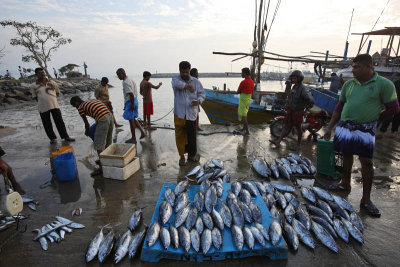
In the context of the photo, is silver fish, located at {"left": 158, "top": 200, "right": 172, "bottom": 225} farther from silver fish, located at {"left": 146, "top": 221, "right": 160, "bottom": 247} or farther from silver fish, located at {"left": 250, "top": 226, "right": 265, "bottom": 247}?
silver fish, located at {"left": 250, "top": 226, "right": 265, "bottom": 247}

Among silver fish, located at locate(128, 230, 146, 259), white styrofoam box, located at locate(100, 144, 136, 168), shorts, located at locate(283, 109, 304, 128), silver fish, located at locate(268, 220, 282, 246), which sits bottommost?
silver fish, located at locate(128, 230, 146, 259)

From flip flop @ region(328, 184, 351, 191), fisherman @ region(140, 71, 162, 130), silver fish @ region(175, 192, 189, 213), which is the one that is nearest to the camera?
silver fish @ region(175, 192, 189, 213)

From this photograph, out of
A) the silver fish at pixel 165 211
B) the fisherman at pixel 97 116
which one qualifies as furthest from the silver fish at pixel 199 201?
the fisherman at pixel 97 116

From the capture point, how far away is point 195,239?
2.64 m

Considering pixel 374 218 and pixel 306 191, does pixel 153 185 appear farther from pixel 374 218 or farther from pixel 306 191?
pixel 374 218

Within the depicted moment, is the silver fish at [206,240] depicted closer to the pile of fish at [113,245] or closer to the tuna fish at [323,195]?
the pile of fish at [113,245]

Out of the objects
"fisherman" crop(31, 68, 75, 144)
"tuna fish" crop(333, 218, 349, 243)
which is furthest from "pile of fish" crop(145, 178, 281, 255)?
"fisherman" crop(31, 68, 75, 144)

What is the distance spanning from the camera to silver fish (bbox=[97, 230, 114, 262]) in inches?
99.0

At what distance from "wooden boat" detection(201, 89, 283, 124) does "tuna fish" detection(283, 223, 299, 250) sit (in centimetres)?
660

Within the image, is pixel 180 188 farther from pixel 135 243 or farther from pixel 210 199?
pixel 135 243

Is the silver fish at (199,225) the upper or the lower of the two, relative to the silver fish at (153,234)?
lower

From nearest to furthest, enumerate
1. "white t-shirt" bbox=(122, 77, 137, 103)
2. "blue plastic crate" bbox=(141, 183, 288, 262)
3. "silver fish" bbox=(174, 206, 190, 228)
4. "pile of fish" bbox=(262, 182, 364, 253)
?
"blue plastic crate" bbox=(141, 183, 288, 262) → "pile of fish" bbox=(262, 182, 364, 253) → "silver fish" bbox=(174, 206, 190, 228) → "white t-shirt" bbox=(122, 77, 137, 103)

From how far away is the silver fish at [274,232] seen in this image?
2518 millimetres

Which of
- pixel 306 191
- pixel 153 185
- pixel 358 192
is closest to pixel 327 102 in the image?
pixel 358 192
